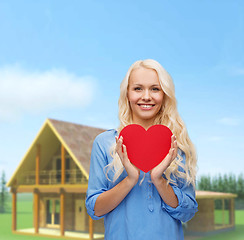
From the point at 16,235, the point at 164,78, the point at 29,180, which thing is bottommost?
the point at 16,235

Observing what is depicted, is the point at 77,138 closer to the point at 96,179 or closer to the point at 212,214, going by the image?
the point at 212,214

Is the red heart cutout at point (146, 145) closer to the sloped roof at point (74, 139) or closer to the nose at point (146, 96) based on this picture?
the nose at point (146, 96)

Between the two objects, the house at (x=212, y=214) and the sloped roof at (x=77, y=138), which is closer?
the sloped roof at (x=77, y=138)

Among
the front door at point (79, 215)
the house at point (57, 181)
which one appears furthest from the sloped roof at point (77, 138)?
the front door at point (79, 215)

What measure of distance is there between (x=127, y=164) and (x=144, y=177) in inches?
9.5

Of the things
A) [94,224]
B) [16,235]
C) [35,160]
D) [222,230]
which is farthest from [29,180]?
[222,230]

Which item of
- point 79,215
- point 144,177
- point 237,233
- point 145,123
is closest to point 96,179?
point 144,177

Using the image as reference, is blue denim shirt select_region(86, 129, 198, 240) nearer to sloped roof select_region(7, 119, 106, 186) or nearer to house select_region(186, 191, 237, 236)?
sloped roof select_region(7, 119, 106, 186)

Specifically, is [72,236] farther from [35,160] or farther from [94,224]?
[35,160]

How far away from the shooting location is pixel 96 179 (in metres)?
2.20

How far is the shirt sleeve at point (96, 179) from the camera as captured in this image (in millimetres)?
2156

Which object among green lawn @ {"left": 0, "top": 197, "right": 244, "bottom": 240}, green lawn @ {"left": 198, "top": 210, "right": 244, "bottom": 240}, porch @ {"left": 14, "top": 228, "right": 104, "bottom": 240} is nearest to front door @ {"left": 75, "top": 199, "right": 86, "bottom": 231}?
porch @ {"left": 14, "top": 228, "right": 104, "bottom": 240}

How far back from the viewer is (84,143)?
1797 centimetres

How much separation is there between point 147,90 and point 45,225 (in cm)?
1823
